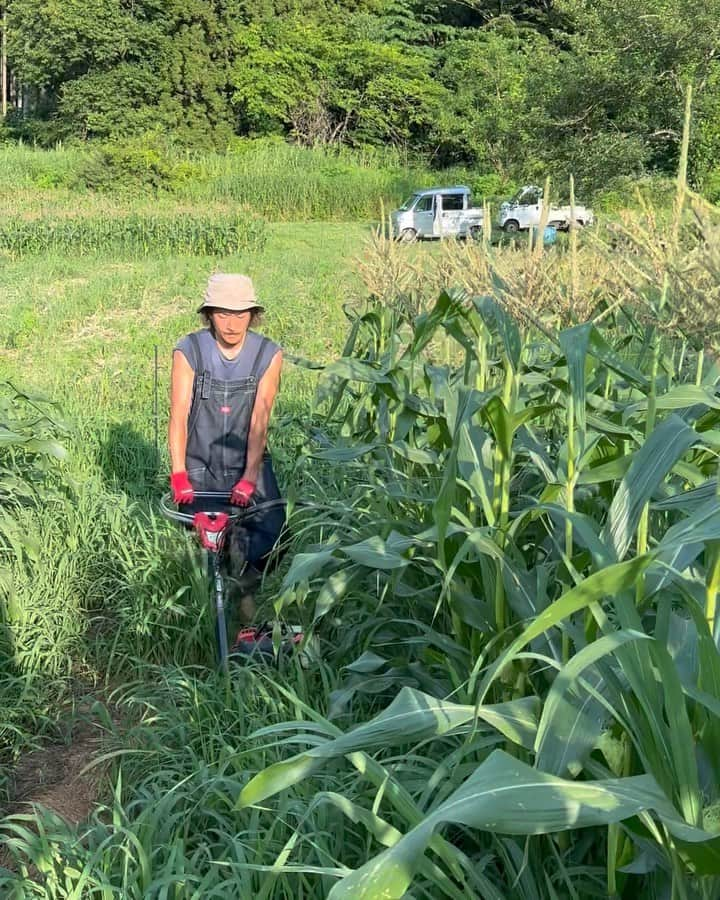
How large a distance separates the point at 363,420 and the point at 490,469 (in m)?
1.84

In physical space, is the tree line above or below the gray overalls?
above

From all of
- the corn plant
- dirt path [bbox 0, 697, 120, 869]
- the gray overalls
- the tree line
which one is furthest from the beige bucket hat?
the tree line

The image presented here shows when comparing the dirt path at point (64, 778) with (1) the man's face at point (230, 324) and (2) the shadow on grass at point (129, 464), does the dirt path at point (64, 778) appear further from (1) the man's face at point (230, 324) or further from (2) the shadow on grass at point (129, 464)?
(2) the shadow on grass at point (129, 464)

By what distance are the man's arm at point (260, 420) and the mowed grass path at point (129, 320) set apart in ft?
6.20

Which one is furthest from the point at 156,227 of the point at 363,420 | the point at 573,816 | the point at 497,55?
the point at 497,55

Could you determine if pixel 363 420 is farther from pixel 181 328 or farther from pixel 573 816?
pixel 181 328

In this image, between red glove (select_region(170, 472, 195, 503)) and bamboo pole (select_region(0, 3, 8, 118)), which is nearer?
red glove (select_region(170, 472, 195, 503))

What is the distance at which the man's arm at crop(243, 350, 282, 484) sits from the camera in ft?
11.3

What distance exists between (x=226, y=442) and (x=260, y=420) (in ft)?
0.59

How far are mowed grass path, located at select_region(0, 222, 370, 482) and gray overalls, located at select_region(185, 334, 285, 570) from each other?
5.65 ft

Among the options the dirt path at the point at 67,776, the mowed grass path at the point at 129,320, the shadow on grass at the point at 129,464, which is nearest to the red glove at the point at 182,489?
the dirt path at the point at 67,776

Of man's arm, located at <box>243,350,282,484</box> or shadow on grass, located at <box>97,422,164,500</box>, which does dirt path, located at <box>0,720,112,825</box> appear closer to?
man's arm, located at <box>243,350,282,484</box>

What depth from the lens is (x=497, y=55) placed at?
2961cm

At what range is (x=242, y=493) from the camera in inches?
127
